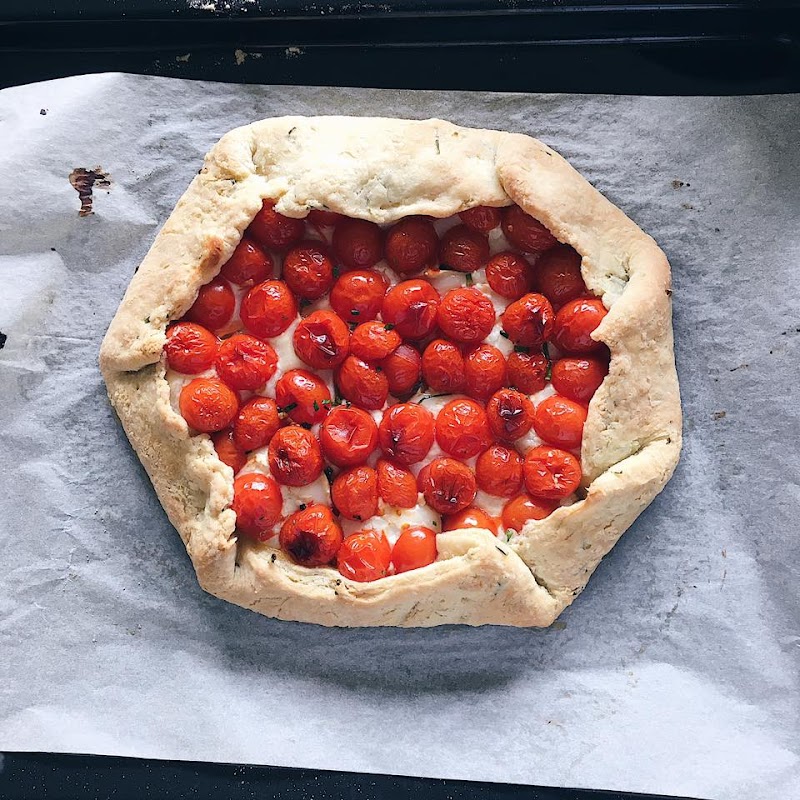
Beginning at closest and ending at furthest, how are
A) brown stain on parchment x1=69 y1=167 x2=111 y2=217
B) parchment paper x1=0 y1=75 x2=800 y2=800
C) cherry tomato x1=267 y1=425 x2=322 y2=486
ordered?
1. cherry tomato x1=267 y1=425 x2=322 y2=486
2. parchment paper x1=0 y1=75 x2=800 y2=800
3. brown stain on parchment x1=69 y1=167 x2=111 y2=217

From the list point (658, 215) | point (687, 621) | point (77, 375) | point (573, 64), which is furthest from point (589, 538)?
point (77, 375)

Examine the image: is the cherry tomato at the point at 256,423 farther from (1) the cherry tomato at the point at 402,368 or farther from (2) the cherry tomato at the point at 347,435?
(1) the cherry tomato at the point at 402,368

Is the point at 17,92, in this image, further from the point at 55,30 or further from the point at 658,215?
the point at 658,215

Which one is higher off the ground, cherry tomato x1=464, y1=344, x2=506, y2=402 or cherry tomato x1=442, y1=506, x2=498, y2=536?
cherry tomato x1=464, y1=344, x2=506, y2=402

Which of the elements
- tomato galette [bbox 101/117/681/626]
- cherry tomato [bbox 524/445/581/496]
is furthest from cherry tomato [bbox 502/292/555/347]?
cherry tomato [bbox 524/445/581/496]

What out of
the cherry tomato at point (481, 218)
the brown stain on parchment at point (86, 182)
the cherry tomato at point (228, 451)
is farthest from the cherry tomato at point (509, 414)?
the brown stain on parchment at point (86, 182)

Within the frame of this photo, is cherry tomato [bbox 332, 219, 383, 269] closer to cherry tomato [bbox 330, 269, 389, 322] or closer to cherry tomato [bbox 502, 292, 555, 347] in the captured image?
cherry tomato [bbox 330, 269, 389, 322]

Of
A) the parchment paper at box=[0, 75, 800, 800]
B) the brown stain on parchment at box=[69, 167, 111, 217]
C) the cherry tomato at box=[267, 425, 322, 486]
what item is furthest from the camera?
the brown stain on parchment at box=[69, 167, 111, 217]
